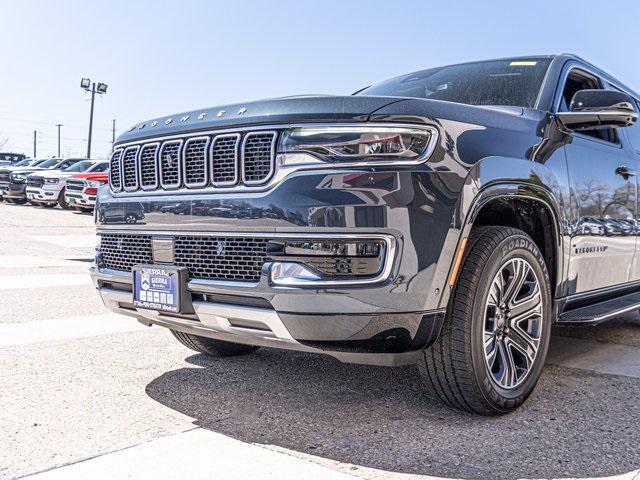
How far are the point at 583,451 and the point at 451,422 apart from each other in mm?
588

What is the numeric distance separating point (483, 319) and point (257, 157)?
1.22 m

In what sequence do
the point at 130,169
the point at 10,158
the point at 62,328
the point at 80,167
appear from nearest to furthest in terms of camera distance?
the point at 130,169
the point at 62,328
the point at 80,167
the point at 10,158

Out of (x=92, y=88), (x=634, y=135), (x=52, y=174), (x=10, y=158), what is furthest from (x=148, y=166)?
(x=92, y=88)

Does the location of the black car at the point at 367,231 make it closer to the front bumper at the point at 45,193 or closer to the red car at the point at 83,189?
the red car at the point at 83,189

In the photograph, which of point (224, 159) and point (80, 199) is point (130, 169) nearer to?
point (224, 159)

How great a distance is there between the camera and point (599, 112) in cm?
367

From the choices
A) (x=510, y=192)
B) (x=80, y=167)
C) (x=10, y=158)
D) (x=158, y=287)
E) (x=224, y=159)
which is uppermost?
(x=10, y=158)

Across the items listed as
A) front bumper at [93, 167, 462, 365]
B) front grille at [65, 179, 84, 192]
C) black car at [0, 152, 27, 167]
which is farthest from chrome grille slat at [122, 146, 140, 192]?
black car at [0, 152, 27, 167]

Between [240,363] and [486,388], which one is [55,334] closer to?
[240,363]

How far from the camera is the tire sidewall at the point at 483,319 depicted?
9.81ft

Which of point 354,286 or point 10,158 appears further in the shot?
point 10,158

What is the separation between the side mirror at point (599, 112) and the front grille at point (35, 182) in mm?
22644

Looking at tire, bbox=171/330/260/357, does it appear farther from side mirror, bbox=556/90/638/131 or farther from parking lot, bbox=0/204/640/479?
side mirror, bbox=556/90/638/131

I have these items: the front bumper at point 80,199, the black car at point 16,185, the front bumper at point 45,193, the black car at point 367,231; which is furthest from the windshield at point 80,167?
the black car at point 367,231
